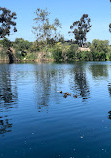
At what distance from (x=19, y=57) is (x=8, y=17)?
3469 cm

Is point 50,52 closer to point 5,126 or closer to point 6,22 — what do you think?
point 6,22

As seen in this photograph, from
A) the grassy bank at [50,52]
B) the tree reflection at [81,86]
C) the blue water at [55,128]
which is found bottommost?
the blue water at [55,128]

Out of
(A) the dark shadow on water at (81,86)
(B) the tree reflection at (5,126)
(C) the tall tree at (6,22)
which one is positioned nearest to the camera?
(B) the tree reflection at (5,126)

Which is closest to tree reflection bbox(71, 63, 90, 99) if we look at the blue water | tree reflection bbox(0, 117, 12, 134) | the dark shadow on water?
the dark shadow on water

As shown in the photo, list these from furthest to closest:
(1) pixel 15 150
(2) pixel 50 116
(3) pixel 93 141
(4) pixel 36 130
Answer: (2) pixel 50 116 → (4) pixel 36 130 → (3) pixel 93 141 → (1) pixel 15 150

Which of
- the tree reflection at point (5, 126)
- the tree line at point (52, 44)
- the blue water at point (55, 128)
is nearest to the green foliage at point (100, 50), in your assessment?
the tree line at point (52, 44)

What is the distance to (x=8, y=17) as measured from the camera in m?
112

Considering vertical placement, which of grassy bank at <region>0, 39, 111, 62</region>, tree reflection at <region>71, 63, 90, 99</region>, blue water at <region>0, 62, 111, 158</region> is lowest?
blue water at <region>0, 62, 111, 158</region>

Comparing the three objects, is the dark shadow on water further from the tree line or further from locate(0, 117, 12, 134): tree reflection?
the tree line

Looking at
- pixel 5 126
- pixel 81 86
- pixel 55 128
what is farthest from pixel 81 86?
pixel 5 126

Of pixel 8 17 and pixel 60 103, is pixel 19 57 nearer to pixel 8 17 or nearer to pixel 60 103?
pixel 8 17

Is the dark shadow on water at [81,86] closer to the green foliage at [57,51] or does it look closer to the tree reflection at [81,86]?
the tree reflection at [81,86]

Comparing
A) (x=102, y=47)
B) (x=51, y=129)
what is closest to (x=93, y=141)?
(x=51, y=129)

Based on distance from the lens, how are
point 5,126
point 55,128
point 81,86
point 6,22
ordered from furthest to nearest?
1. point 6,22
2. point 81,86
3. point 5,126
4. point 55,128
